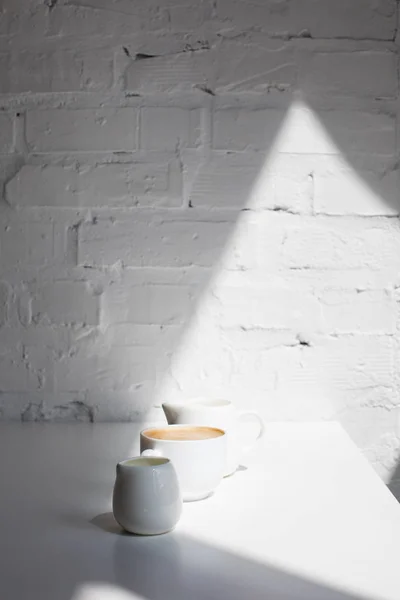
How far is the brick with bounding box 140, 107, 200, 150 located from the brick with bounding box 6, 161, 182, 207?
42mm

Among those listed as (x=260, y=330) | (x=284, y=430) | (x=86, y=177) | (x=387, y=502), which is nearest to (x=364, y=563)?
(x=387, y=502)

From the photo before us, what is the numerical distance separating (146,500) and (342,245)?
848 mm

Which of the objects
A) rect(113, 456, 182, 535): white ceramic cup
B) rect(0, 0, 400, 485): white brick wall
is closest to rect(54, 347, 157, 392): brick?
rect(0, 0, 400, 485): white brick wall

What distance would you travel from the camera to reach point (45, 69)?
1.52m

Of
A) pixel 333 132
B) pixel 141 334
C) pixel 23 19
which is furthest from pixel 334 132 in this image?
pixel 23 19

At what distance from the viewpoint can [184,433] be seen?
1.06 m

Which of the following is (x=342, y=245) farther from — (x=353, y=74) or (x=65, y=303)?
(x=65, y=303)

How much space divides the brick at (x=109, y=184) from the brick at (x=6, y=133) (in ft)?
0.19

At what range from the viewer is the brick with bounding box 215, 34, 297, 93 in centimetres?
151

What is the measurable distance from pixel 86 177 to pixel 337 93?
1.76 feet

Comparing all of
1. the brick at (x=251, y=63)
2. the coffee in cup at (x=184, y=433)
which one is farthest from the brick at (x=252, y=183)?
the coffee in cup at (x=184, y=433)

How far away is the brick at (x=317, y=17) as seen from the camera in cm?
152

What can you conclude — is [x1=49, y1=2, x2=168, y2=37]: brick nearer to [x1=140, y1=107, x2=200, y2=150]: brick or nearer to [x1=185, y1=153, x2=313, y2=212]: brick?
[x1=140, y1=107, x2=200, y2=150]: brick

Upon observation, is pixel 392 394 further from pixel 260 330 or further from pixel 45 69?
pixel 45 69
